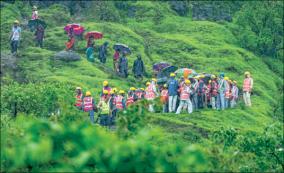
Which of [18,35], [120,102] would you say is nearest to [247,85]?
[120,102]

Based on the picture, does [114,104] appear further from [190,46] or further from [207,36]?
[207,36]

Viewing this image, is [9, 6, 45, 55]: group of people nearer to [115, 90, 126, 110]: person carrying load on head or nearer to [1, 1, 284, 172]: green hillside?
[1, 1, 284, 172]: green hillside

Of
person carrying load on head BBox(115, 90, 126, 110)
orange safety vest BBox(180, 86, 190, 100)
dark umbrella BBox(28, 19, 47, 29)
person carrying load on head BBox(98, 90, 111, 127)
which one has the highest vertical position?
dark umbrella BBox(28, 19, 47, 29)

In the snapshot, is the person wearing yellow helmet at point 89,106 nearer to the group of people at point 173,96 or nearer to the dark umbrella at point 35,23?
the group of people at point 173,96

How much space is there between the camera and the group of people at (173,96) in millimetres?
30031

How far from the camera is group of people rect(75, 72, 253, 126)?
30.0 metres

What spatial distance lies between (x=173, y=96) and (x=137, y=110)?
62.9 feet

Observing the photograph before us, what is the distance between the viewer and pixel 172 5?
5659 centimetres

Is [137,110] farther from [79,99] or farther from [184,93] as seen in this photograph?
[184,93]

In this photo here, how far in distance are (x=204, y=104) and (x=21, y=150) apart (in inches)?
1011

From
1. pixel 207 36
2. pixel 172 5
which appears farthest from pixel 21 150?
pixel 172 5

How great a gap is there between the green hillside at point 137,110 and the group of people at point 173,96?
55 centimetres

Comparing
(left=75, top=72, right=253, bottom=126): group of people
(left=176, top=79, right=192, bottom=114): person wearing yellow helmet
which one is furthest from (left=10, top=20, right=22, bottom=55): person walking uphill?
(left=176, top=79, right=192, bottom=114): person wearing yellow helmet

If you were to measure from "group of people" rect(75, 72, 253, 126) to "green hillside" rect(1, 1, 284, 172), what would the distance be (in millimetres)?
552
